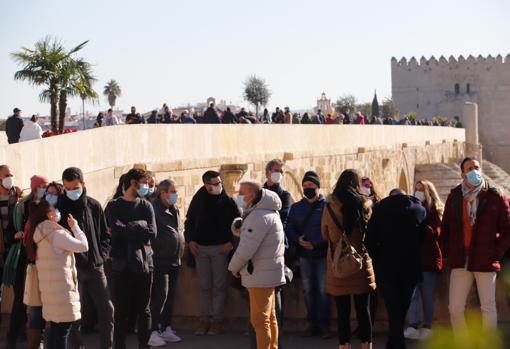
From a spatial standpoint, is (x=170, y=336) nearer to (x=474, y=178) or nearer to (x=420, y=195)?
(x=420, y=195)

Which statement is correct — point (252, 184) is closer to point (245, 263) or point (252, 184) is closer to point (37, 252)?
point (245, 263)

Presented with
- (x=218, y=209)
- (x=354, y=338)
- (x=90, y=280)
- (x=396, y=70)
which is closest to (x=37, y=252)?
(x=90, y=280)

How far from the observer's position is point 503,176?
1812 inches

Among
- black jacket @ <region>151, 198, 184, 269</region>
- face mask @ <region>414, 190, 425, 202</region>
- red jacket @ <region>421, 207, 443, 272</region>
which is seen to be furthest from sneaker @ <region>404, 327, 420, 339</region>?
black jacket @ <region>151, 198, 184, 269</region>

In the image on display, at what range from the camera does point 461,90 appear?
70.1 meters

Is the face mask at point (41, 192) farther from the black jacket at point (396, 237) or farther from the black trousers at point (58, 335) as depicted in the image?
the black jacket at point (396, 237)

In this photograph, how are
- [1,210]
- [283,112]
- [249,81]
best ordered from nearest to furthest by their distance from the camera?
[1,210] < [283,112] < [249,81]

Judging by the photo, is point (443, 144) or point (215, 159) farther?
point (443, 144)

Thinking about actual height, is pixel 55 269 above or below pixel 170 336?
above

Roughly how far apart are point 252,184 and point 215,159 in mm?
8098

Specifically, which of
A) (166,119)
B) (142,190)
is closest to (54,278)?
(142,190)

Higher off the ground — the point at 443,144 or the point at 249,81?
the point at 249,81

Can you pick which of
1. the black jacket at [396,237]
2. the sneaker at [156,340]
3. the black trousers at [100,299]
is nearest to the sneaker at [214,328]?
the sneaker at [156,340]

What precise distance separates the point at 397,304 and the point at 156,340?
74.3 inches
